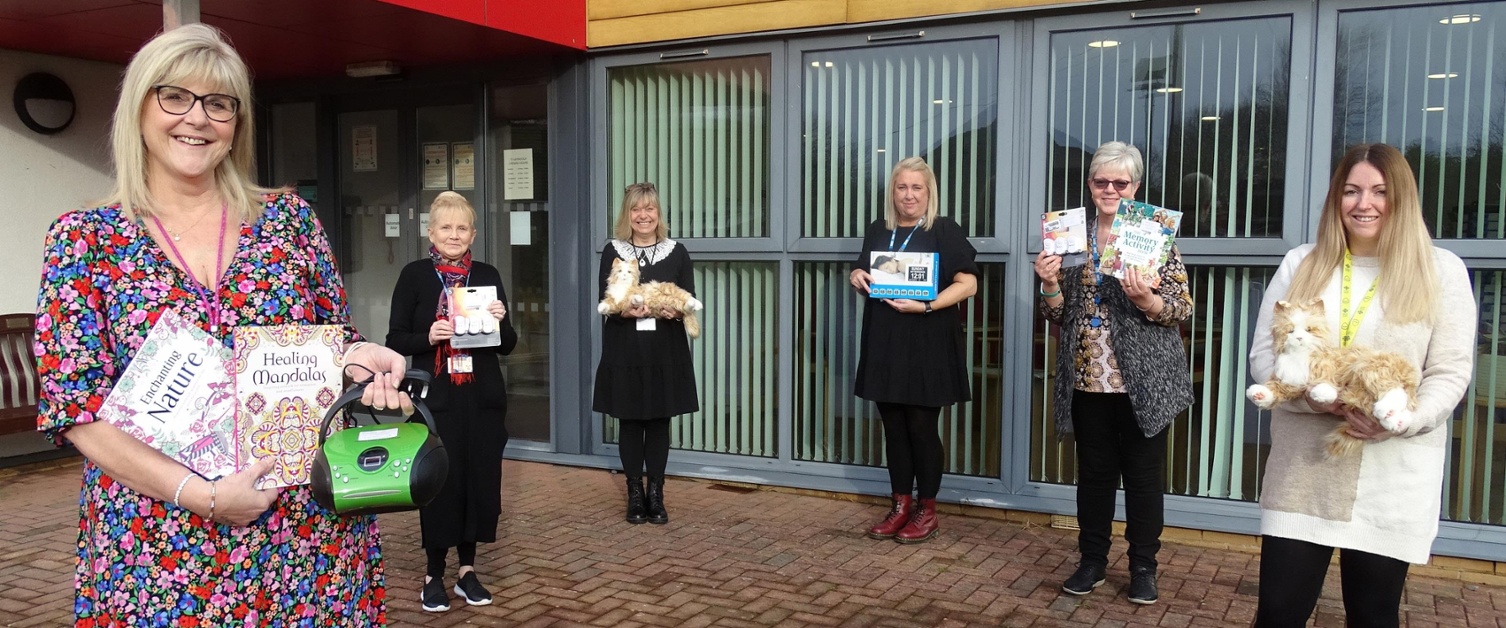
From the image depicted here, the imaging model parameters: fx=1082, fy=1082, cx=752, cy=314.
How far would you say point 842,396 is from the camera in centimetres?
693

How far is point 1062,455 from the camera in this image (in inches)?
246

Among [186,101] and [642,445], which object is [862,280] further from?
[186,101]

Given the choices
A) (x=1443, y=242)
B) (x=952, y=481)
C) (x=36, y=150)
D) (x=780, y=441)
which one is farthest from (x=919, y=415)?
(x=36, y=150)

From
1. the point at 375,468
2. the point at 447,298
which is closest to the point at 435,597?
the point at 447,298

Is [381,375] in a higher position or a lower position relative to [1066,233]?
lower

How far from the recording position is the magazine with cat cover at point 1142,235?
4309mm

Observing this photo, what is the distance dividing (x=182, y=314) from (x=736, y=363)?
521 centimetres

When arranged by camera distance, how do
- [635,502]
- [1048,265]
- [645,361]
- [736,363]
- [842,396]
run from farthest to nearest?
[736,363]
[842,396]
[635,502]
[645,361]
[1048,265]

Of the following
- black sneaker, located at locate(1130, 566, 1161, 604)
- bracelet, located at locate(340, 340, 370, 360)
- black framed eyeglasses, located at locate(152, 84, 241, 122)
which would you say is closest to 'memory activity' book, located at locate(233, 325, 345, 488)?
bracelet, located at locate(340, 340, 370, 360)

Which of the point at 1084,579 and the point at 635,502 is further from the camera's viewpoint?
the point at 635,502

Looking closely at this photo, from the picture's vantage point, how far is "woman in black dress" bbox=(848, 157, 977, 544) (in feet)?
18.4

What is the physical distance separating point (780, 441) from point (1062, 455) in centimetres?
181

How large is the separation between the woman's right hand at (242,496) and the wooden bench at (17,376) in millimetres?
6274

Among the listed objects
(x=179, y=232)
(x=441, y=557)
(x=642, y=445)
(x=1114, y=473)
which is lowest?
(x=441, y=557)
